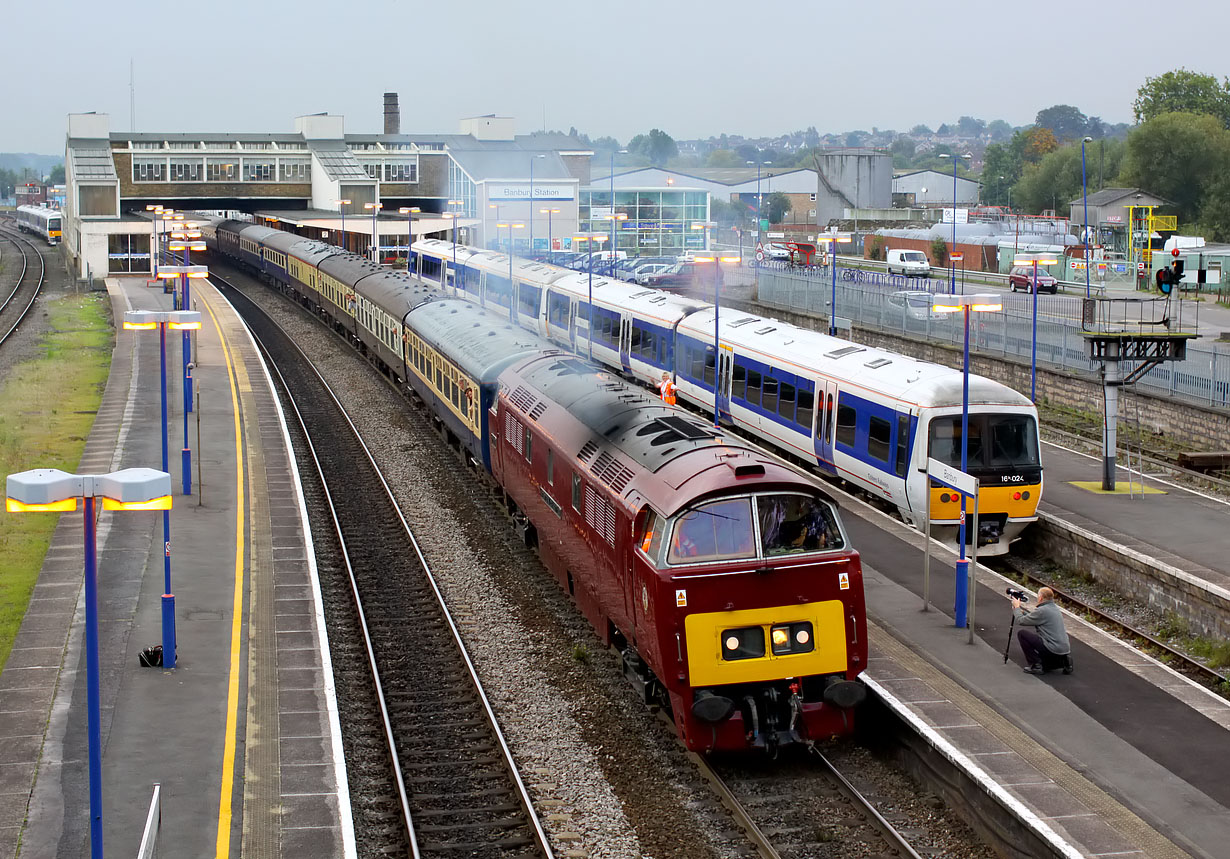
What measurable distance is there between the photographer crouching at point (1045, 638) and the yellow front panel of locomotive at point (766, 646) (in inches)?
117

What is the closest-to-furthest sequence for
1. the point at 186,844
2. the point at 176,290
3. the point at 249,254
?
the point at 186,844 → the point at 176,290 → the point at 249,254

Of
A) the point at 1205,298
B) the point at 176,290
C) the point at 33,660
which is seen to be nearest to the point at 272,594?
the point at 33,660

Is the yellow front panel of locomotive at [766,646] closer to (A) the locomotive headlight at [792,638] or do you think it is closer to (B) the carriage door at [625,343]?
(A) the locomotive headlight at [792,638]

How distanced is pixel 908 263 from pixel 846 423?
49089mm

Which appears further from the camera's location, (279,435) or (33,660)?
(279,435)

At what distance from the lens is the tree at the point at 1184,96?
109625mm

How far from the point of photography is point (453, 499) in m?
25.5

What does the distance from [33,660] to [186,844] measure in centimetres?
576

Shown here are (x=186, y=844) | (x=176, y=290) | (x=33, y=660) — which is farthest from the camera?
(x=176, y=290)

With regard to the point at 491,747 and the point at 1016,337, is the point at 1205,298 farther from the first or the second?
the point at 491,747

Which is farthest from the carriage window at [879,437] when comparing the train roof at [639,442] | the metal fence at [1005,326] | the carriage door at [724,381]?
the metal fence at [1005,326]

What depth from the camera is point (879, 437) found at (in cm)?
2178

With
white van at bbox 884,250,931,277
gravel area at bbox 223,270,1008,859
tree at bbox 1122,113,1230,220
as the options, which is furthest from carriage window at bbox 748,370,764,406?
tree at bbox 1122,113,1230,220

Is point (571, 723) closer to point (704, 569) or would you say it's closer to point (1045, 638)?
point (704, 569)
